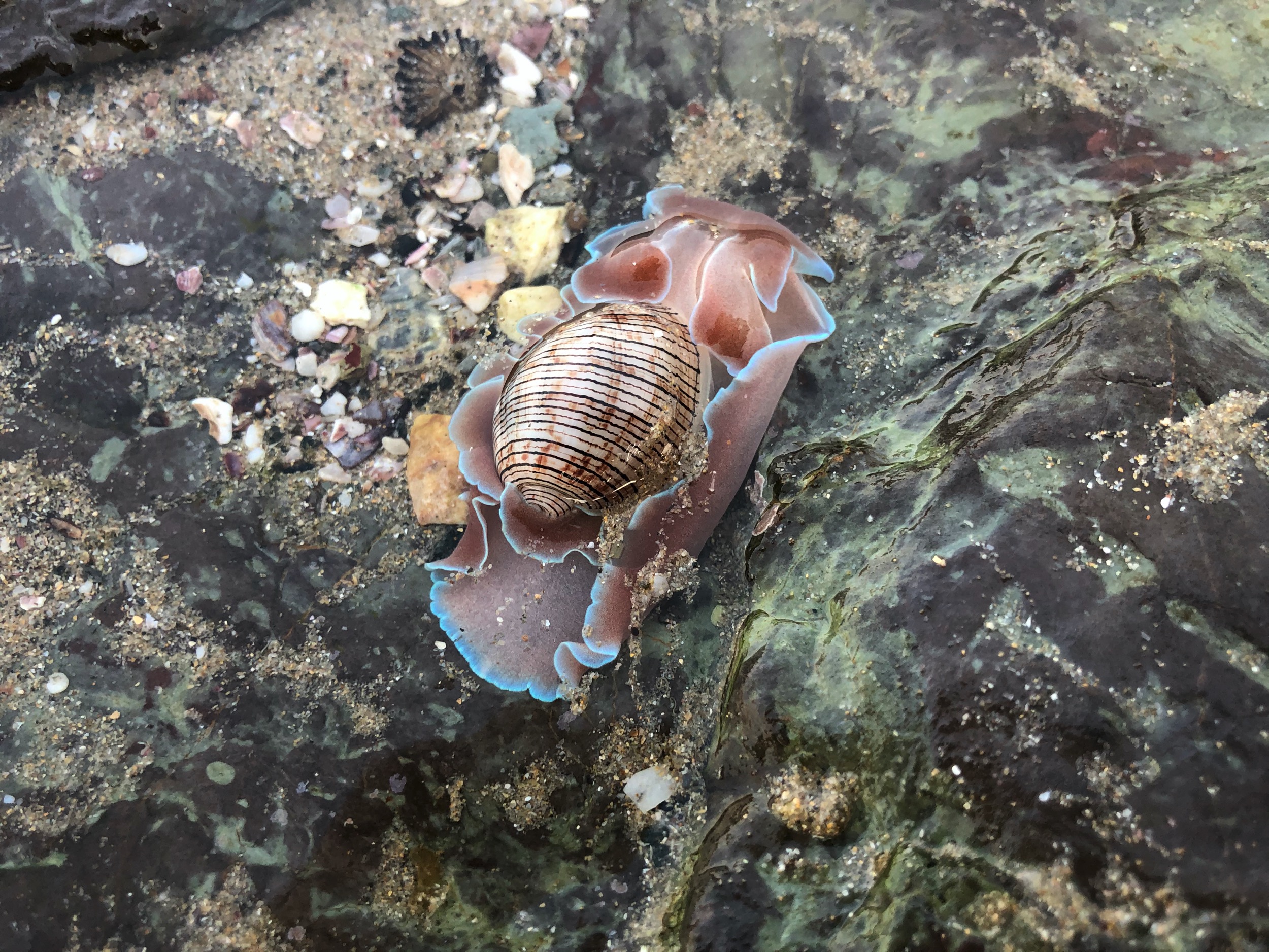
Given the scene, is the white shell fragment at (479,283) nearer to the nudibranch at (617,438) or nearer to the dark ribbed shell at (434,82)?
the nudibranch at (617,438)

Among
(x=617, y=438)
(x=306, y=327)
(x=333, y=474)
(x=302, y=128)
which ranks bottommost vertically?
(x=333, y=474)

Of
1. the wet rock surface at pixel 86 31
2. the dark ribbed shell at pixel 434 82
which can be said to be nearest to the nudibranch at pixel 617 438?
the dark ribbed shell at pixel 434 82

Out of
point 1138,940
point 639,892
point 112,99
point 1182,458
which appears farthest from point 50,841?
point 1182,458

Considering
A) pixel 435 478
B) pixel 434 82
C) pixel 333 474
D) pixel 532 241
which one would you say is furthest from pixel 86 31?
pixel 435 478

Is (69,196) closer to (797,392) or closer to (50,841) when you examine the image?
(50,841)

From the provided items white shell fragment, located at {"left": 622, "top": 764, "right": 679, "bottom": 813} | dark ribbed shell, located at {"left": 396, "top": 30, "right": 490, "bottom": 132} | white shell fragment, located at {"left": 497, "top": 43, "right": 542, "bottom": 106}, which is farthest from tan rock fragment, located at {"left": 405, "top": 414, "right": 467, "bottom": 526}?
white shell fragment, located at {"left": 497, "top": 43, "right": 542, "bottom": 106}

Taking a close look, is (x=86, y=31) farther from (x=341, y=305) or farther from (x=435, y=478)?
(x=435, y=478)
